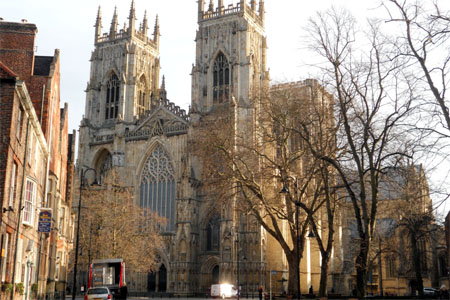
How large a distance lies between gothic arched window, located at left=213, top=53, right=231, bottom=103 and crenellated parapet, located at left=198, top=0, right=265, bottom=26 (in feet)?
16.9

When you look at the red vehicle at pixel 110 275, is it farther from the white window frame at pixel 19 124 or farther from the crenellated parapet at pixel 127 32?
the crenellated parapet at pixel 127 32

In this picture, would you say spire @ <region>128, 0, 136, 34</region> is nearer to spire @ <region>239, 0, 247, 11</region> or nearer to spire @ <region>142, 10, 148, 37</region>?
spire @ <region>142, 10, 148, 37</region>

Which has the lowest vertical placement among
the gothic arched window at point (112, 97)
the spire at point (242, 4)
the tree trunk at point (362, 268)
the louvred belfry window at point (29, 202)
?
the tree trunk at point (362, 268)

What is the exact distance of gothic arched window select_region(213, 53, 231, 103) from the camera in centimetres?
5756

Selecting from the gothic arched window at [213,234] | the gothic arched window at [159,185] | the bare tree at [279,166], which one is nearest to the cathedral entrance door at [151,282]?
the gothic arched window at [159,185]

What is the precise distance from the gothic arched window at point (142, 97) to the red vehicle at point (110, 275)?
35.6 meters

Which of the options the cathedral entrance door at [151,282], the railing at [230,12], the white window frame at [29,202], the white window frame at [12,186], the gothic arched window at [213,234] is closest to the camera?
the white window frame at [12,186]

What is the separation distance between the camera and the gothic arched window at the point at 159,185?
55.8 meters

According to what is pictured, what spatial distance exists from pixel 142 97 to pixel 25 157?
46.9 meters

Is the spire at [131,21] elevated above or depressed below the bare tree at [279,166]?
above

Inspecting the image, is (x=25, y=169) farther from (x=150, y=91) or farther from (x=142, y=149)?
(x=150, y=91)

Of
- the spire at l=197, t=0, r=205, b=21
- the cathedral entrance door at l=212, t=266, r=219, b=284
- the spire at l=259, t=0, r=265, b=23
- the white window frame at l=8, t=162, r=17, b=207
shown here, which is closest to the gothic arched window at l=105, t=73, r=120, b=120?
the spire at l=197, t=0, r=205, b=21

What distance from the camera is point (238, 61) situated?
185ft

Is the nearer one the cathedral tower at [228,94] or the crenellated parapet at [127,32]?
the cathedral tower at [228,94]
